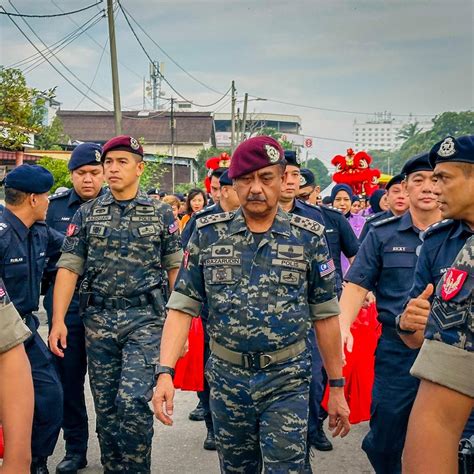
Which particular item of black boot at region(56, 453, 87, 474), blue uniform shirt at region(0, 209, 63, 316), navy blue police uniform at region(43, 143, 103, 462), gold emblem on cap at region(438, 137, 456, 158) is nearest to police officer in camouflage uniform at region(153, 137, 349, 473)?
gold emblem on cap at region(438, 137, 456, 158)

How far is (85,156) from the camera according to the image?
17.3 feet

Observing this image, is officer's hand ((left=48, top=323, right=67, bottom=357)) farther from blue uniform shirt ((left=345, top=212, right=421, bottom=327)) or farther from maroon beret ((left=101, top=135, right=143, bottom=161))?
blue uniform shirt ((left=345, top=212, right=421, bottom=327))

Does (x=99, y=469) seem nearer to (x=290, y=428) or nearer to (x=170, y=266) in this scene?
(x=170, y=266)

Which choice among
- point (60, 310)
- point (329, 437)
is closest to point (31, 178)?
point (60, 310)

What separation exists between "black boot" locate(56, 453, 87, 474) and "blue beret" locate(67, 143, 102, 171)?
2.08 meters

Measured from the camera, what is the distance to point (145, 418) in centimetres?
414

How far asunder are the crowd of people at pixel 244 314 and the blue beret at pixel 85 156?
1 centimetres

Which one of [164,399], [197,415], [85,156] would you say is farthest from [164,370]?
[197,415]

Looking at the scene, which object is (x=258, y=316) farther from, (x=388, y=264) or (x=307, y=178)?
(x=307, y=178)

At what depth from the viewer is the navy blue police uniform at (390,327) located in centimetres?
400

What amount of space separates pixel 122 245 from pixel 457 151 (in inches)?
92.3

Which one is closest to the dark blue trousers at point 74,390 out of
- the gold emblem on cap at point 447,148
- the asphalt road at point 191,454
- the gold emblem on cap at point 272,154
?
the asphalt road at point 191,454

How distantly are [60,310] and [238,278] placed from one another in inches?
63.9

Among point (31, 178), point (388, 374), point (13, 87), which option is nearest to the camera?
point (388, 374)
